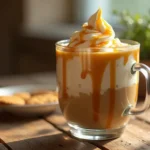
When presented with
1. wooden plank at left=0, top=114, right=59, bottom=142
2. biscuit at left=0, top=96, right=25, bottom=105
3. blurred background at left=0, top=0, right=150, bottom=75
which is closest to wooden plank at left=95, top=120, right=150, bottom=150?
wooden plank at left=0, top=114, right=59, bottom=142

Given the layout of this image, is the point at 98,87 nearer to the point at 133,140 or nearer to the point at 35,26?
the point at 133,140

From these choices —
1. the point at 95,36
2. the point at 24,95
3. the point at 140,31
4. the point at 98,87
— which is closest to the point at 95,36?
the point at 95,36

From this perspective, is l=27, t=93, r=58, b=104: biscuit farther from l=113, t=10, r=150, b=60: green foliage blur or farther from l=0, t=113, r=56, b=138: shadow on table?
l=113, t=10, r=150, b=60: green foliage blur

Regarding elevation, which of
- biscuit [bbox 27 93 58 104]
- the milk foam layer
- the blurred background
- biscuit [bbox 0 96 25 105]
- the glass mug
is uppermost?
the milk foam layer

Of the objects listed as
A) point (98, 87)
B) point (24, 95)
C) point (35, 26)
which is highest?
point (98, 87)

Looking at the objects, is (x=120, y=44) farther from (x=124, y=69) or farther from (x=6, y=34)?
(x=6, y=34)

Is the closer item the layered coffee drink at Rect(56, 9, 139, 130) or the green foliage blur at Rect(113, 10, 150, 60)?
the layered coffee drink at Rect(56, 9, 139, 130)

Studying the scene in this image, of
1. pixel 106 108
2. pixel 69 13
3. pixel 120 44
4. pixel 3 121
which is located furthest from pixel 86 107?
pixel 69 13

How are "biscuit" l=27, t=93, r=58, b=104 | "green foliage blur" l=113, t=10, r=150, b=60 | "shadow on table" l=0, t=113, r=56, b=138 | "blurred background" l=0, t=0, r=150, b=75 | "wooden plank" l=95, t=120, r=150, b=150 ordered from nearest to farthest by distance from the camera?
"wooden plank" l=95, t=120, r=150, b=150 → "shadow on table" l=0, t=113, r=56, b=138 → "biscuit" l=27, t=93, r=58, b=104 → "green foliage blur" l=113, t=10, r=150, b=60 → "blurred background" l=0, t=0, r=150, b=75
